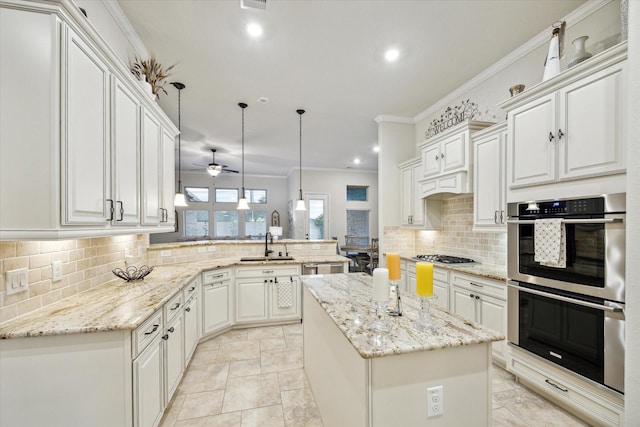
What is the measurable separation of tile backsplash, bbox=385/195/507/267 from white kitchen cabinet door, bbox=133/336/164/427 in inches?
129

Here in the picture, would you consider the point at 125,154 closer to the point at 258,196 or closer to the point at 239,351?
the point at 239,351

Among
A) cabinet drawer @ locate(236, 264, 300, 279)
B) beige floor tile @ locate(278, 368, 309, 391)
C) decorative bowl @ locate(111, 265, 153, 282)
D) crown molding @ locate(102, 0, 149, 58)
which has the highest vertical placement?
crown molding @ locate(102, 0, 149, 58)

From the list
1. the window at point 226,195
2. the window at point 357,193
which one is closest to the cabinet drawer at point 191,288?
the window at point 357,193

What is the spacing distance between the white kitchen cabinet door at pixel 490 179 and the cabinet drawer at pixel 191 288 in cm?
308

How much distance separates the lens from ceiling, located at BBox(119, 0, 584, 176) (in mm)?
2205

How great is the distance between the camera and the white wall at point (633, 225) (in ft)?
3.31

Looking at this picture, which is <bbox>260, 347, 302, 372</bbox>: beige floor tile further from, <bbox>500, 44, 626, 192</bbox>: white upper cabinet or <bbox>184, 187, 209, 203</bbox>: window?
<bbox>184, 187, 209, 203</bbox>: window

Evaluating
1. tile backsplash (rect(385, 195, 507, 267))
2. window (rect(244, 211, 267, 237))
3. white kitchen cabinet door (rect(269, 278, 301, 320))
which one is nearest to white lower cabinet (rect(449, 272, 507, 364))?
tile backsplash (rect(385, 195, 507, 267))

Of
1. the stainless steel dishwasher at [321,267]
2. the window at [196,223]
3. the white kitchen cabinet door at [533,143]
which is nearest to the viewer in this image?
the white kitchen cabinet door at [533,143]

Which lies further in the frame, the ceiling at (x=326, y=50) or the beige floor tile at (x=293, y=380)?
the beige floor tile at (x=293, y=380)

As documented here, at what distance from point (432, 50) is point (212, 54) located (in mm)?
2276

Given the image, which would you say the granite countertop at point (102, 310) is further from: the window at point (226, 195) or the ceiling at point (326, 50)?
the window at point (226, 195)

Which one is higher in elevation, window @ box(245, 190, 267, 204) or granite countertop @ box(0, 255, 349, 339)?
window @ box(245, 190, 267, 204)

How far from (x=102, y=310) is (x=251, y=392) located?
1376 mm
